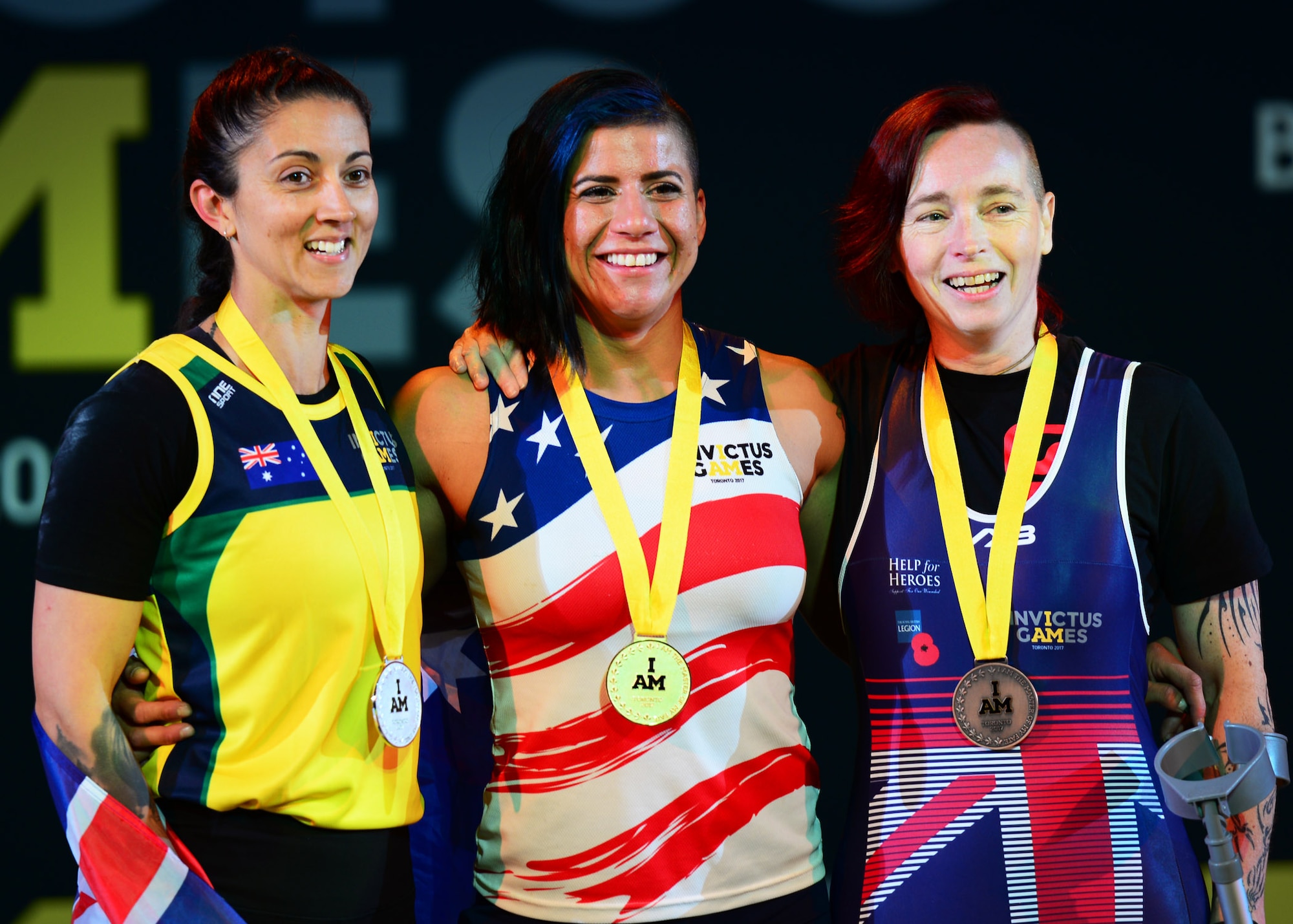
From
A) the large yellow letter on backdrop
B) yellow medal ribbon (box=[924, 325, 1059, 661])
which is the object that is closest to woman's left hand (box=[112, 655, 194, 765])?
yellow medal ribbon (box=[924, 325, 1059, 661])

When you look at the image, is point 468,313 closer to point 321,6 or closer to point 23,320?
point 321,6

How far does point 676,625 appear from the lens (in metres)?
2.07

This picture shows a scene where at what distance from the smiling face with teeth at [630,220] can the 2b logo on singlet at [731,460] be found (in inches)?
10.7

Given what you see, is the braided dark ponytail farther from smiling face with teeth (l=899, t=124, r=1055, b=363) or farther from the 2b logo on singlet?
smiling face with teeth (l=899, t=124, r=1055, b=363)

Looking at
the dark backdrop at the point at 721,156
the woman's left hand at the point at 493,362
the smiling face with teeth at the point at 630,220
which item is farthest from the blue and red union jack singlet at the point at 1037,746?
the dark backdrop at the point at 721,156

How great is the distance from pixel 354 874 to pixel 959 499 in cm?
117

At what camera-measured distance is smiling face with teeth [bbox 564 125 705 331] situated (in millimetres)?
2133

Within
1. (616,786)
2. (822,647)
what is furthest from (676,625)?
(822,647)

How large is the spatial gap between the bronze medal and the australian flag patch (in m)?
1.12

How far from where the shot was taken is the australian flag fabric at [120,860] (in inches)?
66.6

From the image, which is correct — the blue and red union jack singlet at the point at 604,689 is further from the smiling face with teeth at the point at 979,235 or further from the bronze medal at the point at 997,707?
the smiling face with teeth at the point at 979,235

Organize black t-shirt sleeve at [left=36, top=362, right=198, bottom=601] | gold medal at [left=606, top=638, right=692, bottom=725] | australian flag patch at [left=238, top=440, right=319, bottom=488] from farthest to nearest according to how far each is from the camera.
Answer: gold medal at [left=606, top=638, right=692, bottom=725]
australian flag patch at [left=238, top=440, right=319, bottom=488]
black t-shirt sleeve at [left=36, top=362, right=198, bottom=601]

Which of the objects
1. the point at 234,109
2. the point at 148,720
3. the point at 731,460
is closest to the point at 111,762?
the point at 148,720

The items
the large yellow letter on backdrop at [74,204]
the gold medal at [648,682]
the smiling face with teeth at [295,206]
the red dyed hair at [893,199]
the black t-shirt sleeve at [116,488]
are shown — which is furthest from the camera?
the large yellow letter on backdrop at [74,204]
